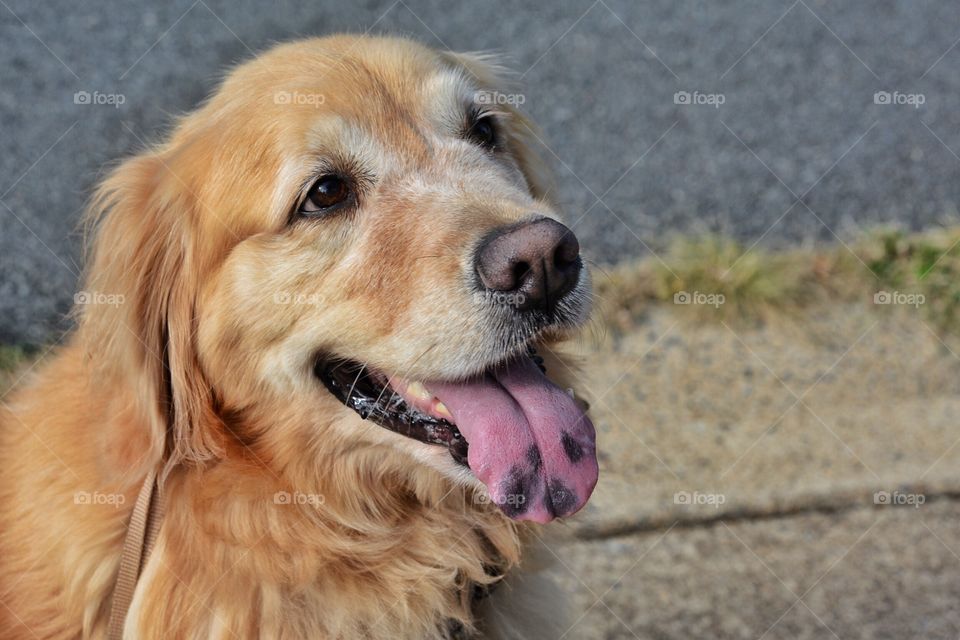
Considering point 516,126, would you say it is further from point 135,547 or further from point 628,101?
point 628,101

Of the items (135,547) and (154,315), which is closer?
(135,547)

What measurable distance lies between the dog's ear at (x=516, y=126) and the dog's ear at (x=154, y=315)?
1075 mm

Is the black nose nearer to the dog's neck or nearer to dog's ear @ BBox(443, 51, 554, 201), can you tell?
the dog's neck

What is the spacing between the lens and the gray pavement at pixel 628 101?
6219mm

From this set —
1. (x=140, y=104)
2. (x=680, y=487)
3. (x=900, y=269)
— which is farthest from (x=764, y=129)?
(x=140, y=104)

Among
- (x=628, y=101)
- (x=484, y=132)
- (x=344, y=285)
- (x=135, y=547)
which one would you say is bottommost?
(x=135, y=547)

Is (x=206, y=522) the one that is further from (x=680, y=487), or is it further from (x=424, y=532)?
(x=680, y=487)

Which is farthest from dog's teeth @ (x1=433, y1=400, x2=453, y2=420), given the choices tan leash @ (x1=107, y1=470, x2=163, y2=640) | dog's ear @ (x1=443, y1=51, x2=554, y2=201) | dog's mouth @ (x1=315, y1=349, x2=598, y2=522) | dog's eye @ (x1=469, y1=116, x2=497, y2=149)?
dog's ear @ (x1=443, y1=51, x2=554, y2=201)

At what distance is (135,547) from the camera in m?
2.72

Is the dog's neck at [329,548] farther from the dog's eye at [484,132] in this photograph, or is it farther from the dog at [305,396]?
the dog's eye at [484,132]

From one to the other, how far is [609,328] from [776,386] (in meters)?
0.87

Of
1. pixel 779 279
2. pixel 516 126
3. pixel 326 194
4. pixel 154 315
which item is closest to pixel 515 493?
pixel 326 194

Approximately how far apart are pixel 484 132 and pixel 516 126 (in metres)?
0.37

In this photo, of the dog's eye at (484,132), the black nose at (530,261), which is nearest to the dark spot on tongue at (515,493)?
the black nose at (530,261)
